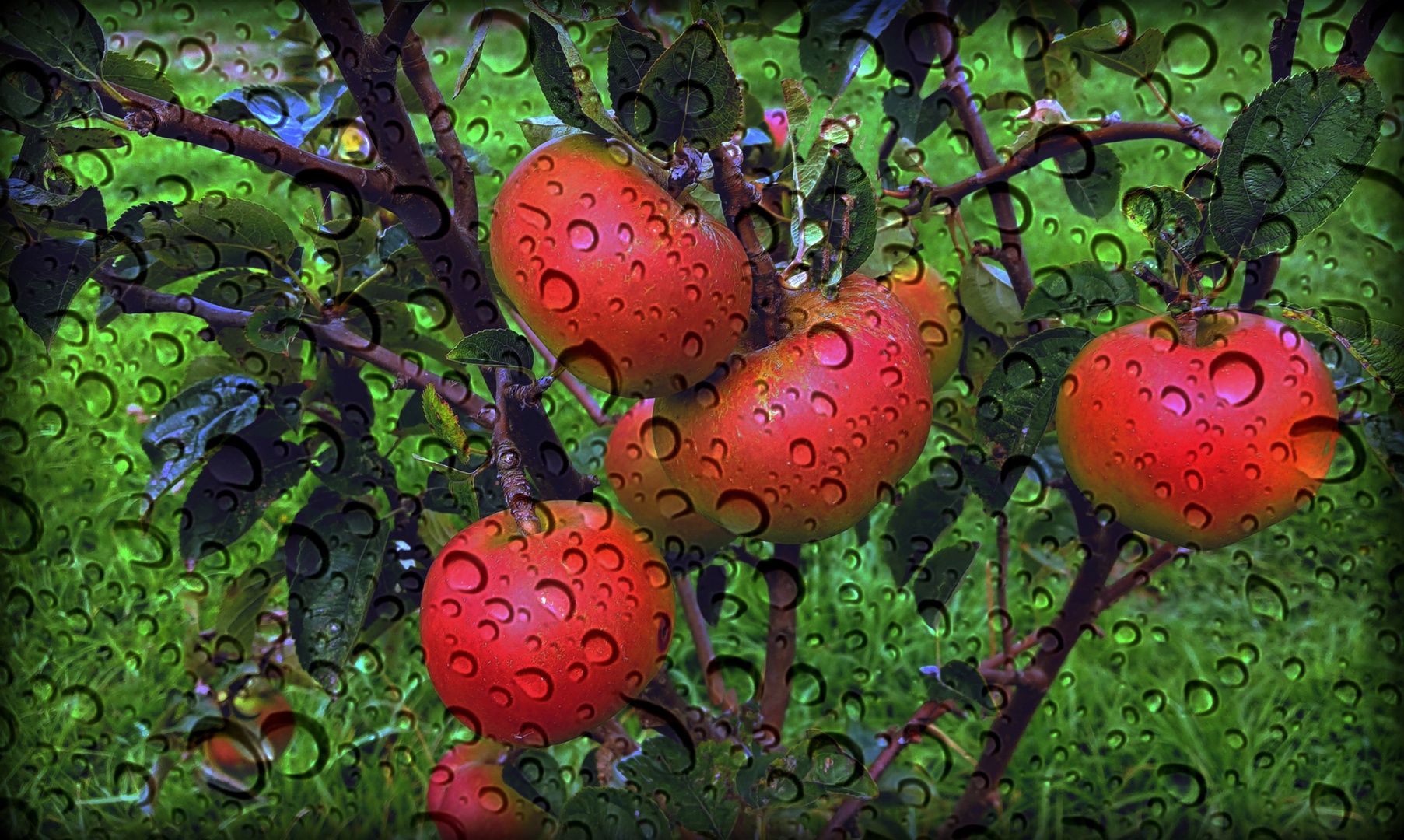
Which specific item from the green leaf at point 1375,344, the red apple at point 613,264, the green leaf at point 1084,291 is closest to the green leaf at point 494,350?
the red apple at point 613,264

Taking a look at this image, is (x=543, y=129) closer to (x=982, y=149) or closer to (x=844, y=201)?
(x=844, y=201)

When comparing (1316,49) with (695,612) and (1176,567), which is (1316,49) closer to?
(695,612)

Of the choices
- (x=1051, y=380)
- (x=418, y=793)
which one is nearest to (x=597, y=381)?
(x=1051, y=380)

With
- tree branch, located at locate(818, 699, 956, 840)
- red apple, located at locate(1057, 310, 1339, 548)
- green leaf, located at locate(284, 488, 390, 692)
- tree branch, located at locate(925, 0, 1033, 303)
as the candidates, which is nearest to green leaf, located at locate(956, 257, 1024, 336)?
tree branch, located at locate(925, 0, 1033, 303)

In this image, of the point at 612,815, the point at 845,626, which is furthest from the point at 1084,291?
the point at 845,626

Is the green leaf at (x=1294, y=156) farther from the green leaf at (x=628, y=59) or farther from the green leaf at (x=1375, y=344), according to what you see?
the green leaf at (x=628, y=59)
